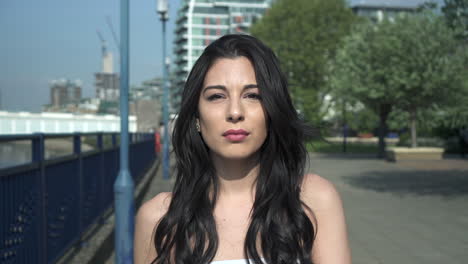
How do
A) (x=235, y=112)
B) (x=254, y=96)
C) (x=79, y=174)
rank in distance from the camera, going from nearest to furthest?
(x=235, y=112), (x=254, y=96), (x=79, y=174)

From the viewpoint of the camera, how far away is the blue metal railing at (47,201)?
4328 millimetres

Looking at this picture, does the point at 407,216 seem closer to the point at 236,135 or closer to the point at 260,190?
the point at 260,190

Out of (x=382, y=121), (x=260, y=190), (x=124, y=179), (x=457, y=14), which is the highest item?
(x=457, y=14)

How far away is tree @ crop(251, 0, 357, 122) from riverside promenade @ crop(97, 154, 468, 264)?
959 inches

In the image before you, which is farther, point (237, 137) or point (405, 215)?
point (405, 215)

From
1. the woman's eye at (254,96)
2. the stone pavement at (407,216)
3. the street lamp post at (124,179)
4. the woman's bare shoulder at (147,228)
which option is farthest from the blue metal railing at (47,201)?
the stone pavement at (407,216)

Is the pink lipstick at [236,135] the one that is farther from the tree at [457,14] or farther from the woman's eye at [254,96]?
the tree at [457,14]

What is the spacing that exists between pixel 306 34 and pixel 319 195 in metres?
41.6

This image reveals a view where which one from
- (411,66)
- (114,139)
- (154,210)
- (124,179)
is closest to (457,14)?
(114,139)

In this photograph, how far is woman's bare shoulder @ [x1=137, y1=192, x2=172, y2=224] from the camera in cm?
214

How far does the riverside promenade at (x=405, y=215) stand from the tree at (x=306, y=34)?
24360mm

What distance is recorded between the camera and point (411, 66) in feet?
79.5

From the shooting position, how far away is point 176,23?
506ft

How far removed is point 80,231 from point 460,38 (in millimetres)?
8978
